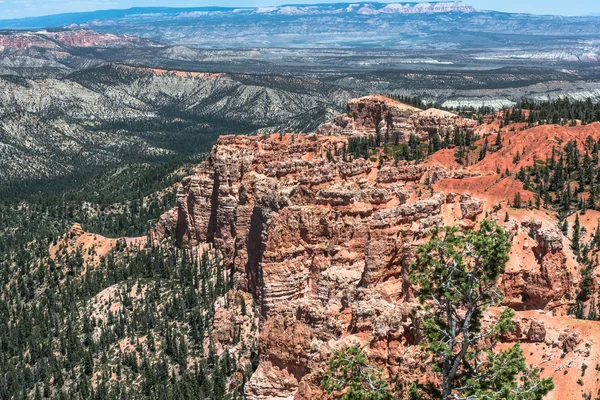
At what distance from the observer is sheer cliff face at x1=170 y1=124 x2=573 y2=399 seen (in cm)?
3994

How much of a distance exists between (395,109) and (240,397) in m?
79.6

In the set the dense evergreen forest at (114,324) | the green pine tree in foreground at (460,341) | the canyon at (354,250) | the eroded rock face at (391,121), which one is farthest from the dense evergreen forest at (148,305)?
the green pine tree in foreground at (460,341)

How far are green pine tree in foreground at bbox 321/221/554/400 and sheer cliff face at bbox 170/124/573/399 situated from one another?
2870mm

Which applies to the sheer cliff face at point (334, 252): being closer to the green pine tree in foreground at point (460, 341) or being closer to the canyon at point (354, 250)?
the canyon at point (354, 250)

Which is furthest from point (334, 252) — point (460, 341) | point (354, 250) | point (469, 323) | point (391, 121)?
point (391, 121)

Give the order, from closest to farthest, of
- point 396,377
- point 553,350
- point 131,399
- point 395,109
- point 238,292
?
point 396,377 < point 553,350 < point 131,399 < point 238,292 < point 395,109

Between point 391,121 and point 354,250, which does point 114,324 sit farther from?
point 391,121

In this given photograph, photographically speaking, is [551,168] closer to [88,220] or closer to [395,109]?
[395,109]

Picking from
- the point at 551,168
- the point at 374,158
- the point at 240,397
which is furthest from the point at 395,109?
the point at 240,397

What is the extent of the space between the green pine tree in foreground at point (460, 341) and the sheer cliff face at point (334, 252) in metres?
2.87

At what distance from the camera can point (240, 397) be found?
218ft

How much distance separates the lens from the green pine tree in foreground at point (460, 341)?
30.7 m

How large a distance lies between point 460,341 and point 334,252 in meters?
28.2

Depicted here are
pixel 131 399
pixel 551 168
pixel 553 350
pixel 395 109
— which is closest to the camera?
pixel 553 350
